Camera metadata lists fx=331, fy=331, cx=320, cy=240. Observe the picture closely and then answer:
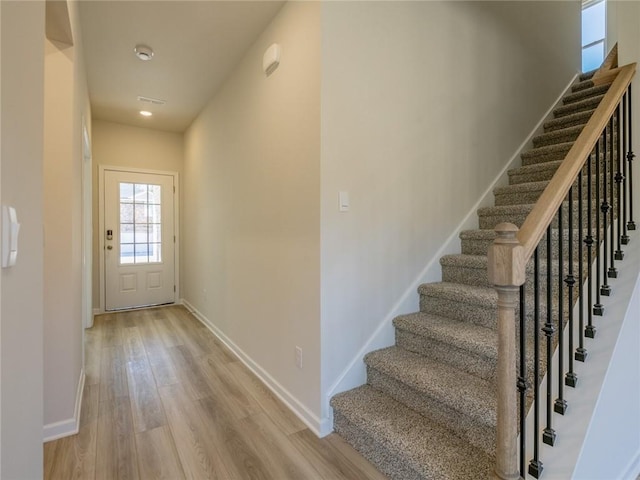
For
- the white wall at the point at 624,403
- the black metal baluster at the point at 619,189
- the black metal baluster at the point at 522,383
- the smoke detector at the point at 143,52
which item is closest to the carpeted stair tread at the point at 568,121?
the white wall at the point at 624,403

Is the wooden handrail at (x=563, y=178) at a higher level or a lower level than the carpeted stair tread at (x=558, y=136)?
lower

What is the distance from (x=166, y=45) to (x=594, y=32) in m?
5.84

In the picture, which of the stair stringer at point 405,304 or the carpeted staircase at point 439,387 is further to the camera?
the stair stringer at point 405,304

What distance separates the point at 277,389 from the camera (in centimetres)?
236

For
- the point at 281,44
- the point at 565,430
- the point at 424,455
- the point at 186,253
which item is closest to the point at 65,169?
the point at 281,44

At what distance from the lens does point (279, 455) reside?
1.75m

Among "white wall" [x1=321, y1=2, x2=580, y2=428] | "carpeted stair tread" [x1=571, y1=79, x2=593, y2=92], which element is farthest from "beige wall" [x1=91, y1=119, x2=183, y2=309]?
"carpeted stair tread" [x1=571, y1=79, x2=593, y2=92]

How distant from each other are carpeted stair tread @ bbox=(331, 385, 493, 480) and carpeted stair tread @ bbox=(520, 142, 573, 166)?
8.72 feet

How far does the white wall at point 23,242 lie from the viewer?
0.65 metres

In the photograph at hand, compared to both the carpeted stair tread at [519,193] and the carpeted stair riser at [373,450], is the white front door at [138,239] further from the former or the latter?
the carpeted stair tread at [519,193]

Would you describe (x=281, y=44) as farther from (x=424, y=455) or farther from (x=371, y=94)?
(x=424, y=455)

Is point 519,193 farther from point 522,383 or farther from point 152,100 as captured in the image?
point 152,100

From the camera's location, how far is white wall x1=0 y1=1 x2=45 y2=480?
654mm

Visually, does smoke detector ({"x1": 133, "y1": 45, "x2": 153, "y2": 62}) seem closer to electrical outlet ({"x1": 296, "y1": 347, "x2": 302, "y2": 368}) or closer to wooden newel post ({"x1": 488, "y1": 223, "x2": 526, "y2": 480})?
electrical outlet ({"x1": 296, "y1": 347, "x2": 302, "y2": 368})
